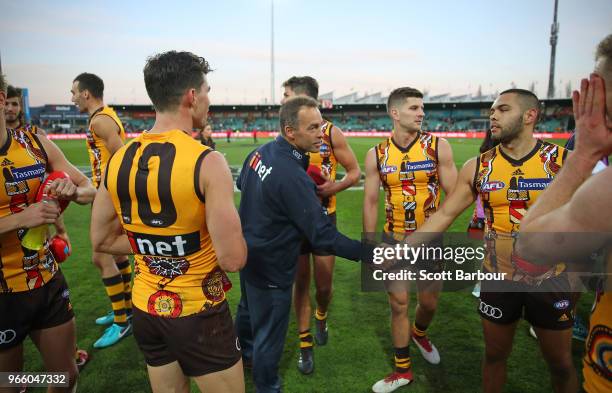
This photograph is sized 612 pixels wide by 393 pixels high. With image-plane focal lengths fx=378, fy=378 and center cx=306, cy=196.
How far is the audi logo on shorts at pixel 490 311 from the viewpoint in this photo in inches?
115

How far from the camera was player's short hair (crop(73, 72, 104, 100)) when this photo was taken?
15.6 feet

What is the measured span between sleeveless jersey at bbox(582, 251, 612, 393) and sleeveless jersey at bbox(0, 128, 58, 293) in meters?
3.35

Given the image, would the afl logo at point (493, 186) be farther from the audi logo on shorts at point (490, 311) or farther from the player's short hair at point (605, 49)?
→ the player's short hair at point (605, 49)

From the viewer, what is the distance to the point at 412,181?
416 centimetres

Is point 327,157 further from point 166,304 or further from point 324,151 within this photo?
point 166,304

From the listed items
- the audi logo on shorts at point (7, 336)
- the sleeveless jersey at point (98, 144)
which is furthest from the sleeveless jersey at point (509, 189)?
the sleeveless jersey at point (98, 144)

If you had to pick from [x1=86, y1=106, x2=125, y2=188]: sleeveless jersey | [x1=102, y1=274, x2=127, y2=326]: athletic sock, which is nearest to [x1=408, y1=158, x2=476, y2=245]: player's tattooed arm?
[x1=102, y1=274, x2=127, y2=326]: athletic sock

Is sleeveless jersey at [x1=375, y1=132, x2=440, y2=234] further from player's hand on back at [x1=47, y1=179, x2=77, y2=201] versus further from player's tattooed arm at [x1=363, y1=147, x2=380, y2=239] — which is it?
player's hand on back at [x1=47, y1=179, x2=77, y2=201]

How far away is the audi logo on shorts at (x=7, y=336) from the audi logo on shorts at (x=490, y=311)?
11.3 feet

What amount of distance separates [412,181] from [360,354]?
200 cm

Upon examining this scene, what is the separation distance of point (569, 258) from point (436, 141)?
2.90 m

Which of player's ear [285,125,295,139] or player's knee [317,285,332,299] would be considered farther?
player's knee [317,285,332,299]

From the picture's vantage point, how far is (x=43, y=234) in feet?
8.80

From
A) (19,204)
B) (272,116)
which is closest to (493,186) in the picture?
(19,204)
